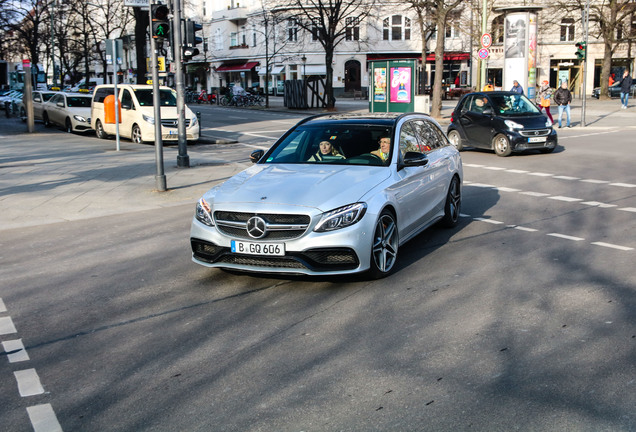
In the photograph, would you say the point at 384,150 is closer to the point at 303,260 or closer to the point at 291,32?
the point at 303,260

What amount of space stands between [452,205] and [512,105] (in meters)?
10.5

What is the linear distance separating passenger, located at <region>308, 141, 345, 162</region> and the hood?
0.72ft

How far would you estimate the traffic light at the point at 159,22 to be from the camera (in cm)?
1331

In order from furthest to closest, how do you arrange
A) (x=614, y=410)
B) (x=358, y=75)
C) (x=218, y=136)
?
(x=358, y=75) → (x=218, y=136) → (x=614, y=410)

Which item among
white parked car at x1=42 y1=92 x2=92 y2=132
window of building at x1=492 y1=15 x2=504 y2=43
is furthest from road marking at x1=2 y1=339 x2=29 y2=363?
window of building at x1=492 y1=15 x2=504 y2=43

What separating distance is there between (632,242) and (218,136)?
788 inches

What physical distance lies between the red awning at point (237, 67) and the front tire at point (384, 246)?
224 ft

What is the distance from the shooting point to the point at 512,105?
18.7m

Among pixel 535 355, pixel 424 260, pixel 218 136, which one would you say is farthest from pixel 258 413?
pixel 218 136

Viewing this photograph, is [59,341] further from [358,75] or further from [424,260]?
[358,75]

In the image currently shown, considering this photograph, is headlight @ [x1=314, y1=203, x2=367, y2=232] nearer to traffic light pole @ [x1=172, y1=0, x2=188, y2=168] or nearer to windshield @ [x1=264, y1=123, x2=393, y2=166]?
windshield @ [x1=264, y1=123, x2=393, y2=166]

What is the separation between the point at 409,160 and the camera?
7383 millimetres

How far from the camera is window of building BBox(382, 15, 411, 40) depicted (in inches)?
2677

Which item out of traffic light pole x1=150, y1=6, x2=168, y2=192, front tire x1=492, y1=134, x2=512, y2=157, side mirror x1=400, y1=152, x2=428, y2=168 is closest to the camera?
side mirror x1=400, y1=152, x2=428, y2=168
